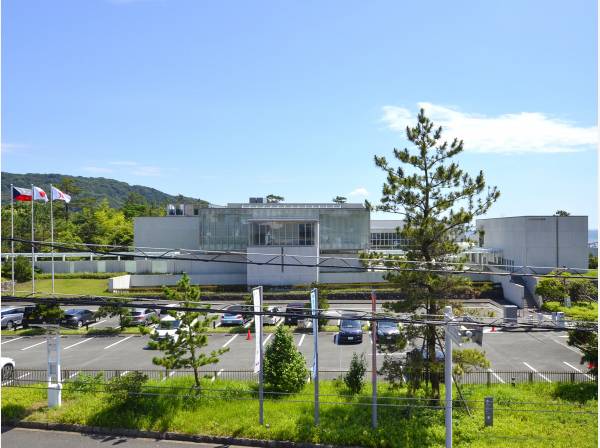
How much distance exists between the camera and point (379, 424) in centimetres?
1460

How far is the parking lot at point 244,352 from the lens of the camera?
2169 cm

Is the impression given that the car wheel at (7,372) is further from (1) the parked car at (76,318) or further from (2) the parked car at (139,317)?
(1) the parked car at (76,318)

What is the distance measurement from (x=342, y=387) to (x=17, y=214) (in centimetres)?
6001

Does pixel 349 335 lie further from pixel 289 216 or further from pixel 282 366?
pixel 289 216

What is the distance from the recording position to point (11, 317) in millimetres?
30203

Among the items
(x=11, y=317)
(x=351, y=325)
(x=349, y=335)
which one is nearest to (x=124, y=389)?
(x=349, y=335)

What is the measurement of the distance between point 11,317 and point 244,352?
1631cm

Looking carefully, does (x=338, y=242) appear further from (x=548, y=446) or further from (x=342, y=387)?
(x=548, y=446)

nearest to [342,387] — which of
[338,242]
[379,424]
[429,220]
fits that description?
[379,424]

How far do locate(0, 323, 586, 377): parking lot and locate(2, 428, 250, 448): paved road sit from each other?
5.99m

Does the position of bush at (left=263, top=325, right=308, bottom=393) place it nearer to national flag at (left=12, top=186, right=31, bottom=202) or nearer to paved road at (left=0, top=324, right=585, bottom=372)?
paved road at (left=0, top=324, right=585, bottom=372)

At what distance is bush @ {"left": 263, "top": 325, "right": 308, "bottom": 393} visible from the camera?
55.3ft

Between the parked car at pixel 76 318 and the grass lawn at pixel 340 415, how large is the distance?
12.8 meters

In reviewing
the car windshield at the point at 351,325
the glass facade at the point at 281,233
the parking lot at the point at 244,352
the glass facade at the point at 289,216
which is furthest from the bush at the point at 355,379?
the glass facade at the point at 289,216
